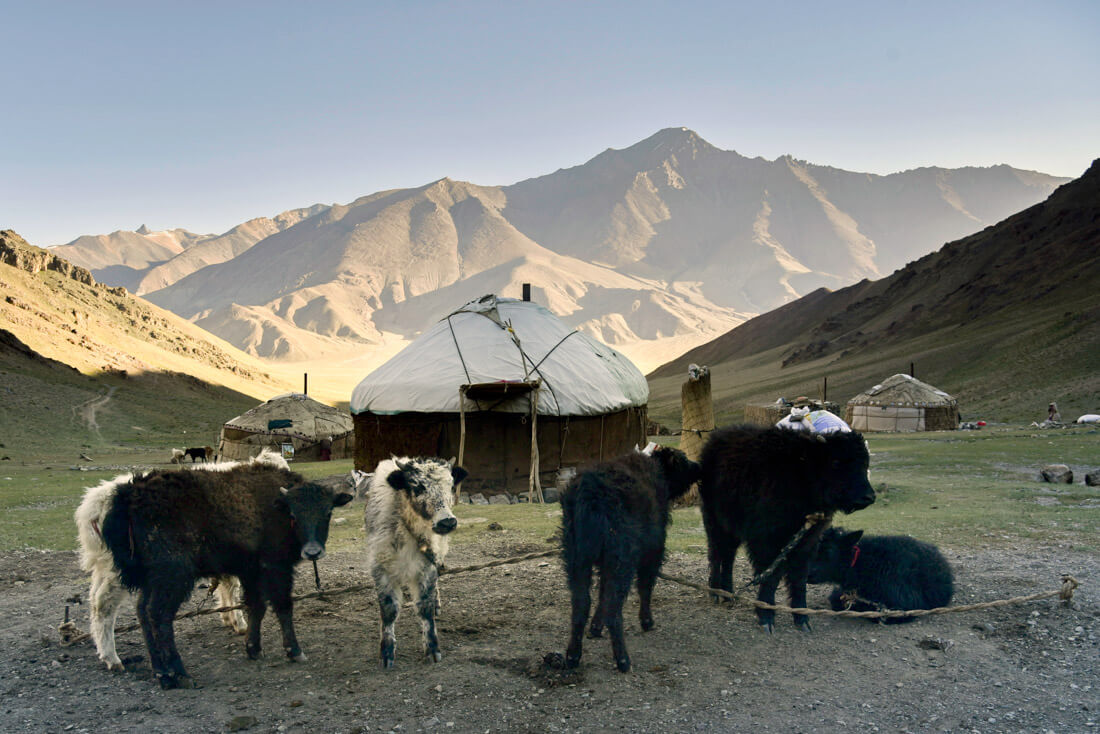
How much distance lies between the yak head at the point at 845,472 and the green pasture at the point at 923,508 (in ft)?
9.26

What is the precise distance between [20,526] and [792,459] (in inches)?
408

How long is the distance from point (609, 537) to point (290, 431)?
74.7ft

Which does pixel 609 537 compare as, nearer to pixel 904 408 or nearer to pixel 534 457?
pixel 534 457

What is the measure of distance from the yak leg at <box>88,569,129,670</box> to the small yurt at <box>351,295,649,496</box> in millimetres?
8610

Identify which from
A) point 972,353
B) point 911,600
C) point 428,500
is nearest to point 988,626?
point 911,600

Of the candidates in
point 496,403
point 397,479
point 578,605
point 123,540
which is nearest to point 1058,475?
point 496,403

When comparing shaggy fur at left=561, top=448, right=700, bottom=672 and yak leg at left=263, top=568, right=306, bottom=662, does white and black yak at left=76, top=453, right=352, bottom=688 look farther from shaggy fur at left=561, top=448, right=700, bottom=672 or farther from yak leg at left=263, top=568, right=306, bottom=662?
shaggy fur at left=561, top=448, right=700, bottom=672

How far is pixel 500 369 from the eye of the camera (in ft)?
46.7

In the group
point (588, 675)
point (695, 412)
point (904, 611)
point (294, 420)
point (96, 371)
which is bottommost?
point (588, 675)

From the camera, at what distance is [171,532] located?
476 cm

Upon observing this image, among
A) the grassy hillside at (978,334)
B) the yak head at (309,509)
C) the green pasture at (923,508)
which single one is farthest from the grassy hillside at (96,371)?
the grassy hillside at (978,334)

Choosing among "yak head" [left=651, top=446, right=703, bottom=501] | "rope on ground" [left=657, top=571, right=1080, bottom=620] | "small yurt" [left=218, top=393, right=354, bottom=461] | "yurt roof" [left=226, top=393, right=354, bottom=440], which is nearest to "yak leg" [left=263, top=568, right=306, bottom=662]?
"rope on ground" [left=657, top=571, right=1080, bottom=620]

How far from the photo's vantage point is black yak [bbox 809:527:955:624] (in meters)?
5.73

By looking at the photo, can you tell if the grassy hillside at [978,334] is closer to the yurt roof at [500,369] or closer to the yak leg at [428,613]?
the yurt roof at [500,369]
